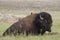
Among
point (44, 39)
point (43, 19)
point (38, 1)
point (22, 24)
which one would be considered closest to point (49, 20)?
point (43, 19)

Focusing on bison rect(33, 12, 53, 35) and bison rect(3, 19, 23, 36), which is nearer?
bison rect(3, 19, 23, 36)

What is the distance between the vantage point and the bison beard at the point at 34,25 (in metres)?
13.0

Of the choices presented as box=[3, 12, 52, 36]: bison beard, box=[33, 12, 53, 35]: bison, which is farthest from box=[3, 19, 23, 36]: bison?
box=[33, 12, 53, 35]: bison

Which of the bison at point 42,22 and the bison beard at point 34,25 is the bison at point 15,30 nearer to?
the bison beard at point 34,25

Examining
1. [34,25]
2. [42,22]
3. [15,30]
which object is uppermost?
[42,22]

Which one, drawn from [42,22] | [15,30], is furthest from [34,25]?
[15,30]

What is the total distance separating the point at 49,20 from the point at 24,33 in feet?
4.02

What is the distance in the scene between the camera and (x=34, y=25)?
520 inches

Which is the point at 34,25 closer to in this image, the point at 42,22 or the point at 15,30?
the point at 42,22

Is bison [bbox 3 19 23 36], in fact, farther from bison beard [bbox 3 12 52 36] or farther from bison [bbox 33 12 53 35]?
bison [bbox 33 12 53 35]

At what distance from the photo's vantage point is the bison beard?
42.7 feet

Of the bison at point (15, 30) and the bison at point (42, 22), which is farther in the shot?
the bison at point (42, 22)

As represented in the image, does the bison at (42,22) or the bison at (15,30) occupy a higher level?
the bison at (42,22)

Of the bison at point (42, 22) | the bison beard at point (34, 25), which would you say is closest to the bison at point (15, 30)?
the bison beard at point (34, 25)
